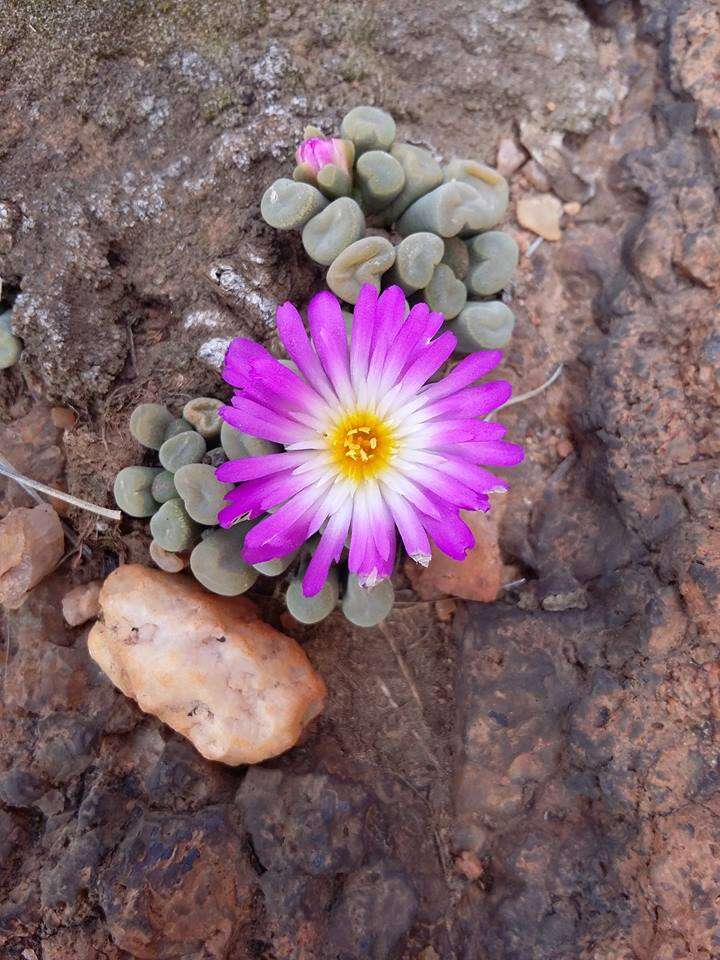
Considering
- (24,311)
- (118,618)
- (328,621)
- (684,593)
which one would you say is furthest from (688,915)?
(24,311)

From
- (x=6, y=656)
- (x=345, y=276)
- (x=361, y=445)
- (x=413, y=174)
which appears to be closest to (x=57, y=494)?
(x=6, y=656)

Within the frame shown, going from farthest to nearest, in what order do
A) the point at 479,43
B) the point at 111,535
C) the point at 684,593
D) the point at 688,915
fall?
1. the point at 479,43
2. the point at 111,535
3. the point at 684,593
4. the point at 688,915

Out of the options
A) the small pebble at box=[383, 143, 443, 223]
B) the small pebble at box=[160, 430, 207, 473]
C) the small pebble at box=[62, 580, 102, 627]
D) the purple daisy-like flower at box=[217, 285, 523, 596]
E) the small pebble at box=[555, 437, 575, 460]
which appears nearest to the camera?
the purple daisy-like flower at box=[217, 285, 523, 596]

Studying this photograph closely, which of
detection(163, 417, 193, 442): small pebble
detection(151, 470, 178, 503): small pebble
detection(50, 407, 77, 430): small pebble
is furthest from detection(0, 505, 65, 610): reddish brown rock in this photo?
detection(163, 417, 193, 442): small pebble

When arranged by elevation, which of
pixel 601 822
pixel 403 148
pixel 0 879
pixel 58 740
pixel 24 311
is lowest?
pixel 0 879

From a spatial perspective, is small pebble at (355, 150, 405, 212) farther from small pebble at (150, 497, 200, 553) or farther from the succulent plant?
small pebble at (150, 497, 200, 553)

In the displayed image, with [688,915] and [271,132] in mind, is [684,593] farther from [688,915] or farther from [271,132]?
[271,132]

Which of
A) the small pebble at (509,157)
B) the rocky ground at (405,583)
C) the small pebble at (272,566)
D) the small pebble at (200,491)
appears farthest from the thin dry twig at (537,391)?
the small pebble at (200,491)

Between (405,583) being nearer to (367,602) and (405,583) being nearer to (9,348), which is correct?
(367,602)
